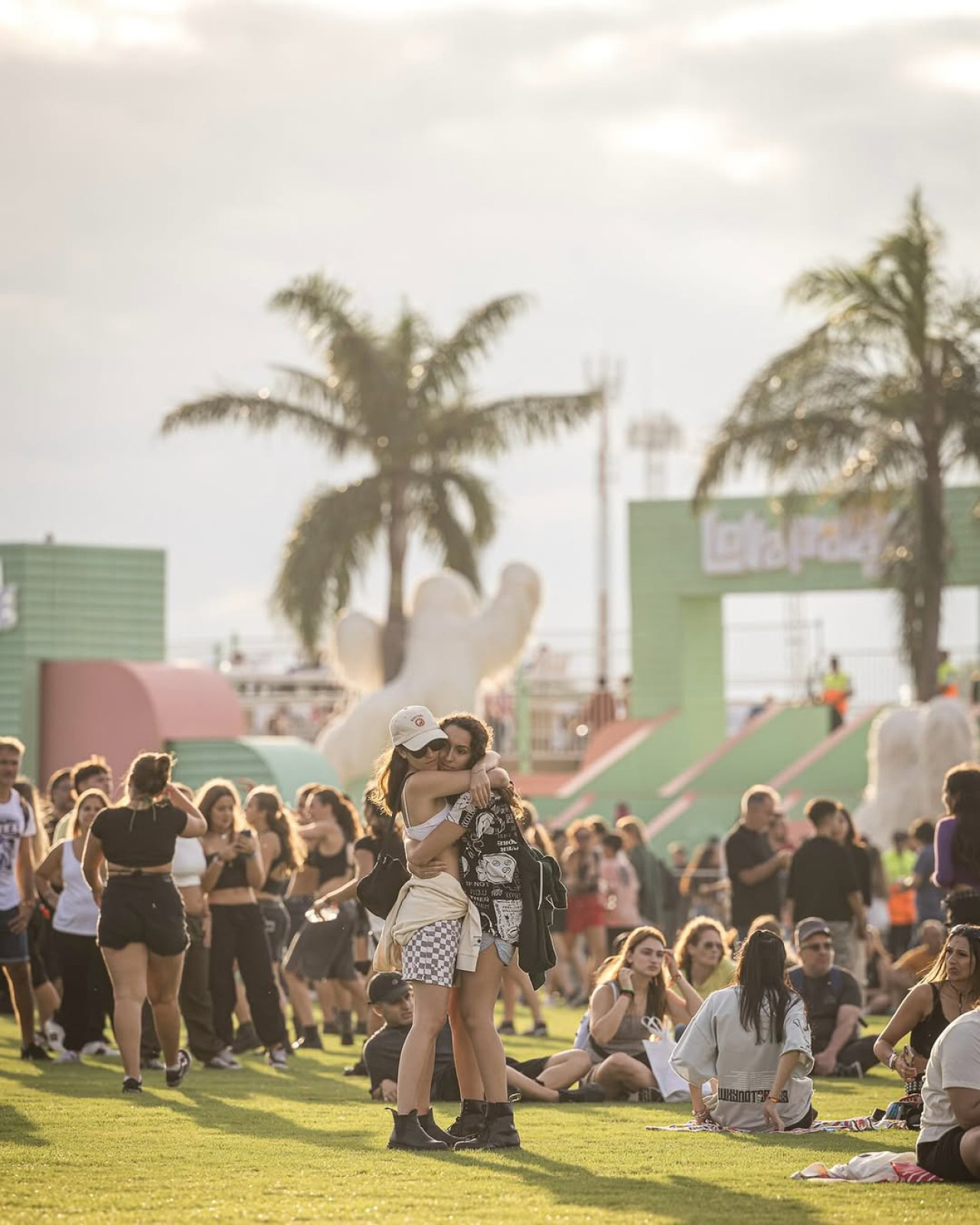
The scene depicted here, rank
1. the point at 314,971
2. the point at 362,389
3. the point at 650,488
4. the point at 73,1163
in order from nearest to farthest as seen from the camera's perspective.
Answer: the point at 73,1163 < the point at 314,971 < the point at 362,389 < the point at 650,488

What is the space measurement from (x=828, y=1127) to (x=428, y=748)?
2.57 m

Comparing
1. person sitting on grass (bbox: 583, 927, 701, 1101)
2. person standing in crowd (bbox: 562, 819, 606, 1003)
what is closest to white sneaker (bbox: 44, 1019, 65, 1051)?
person sitting on grass (bbox: 583, 927, 701, 1101)

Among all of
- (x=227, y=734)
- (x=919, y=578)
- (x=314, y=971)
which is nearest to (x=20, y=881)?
(x=314, y=971)

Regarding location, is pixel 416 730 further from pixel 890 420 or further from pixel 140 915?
pixel 890 420

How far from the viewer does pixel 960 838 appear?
965 cm

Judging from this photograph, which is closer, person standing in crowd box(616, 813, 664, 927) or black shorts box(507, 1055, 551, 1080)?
black shorts box(507, 1055, 551, 1080)

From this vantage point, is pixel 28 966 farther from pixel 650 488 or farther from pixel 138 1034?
pixel 650 488

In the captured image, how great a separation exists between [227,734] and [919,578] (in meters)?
8.77

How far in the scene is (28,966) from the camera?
460 inches

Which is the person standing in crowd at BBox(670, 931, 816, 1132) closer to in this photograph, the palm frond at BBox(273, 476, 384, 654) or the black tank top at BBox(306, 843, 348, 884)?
the black tank top at BBox(306, 843, 348, 884)

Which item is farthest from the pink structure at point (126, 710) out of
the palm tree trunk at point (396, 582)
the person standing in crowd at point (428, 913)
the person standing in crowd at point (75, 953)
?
the person standing in crowd at point (428, 913)

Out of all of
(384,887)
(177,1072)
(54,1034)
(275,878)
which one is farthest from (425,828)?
(54,1034)

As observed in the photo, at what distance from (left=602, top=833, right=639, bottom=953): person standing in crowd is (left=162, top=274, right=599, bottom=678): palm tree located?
42.0ft

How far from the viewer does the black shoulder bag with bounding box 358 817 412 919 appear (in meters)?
8.09
